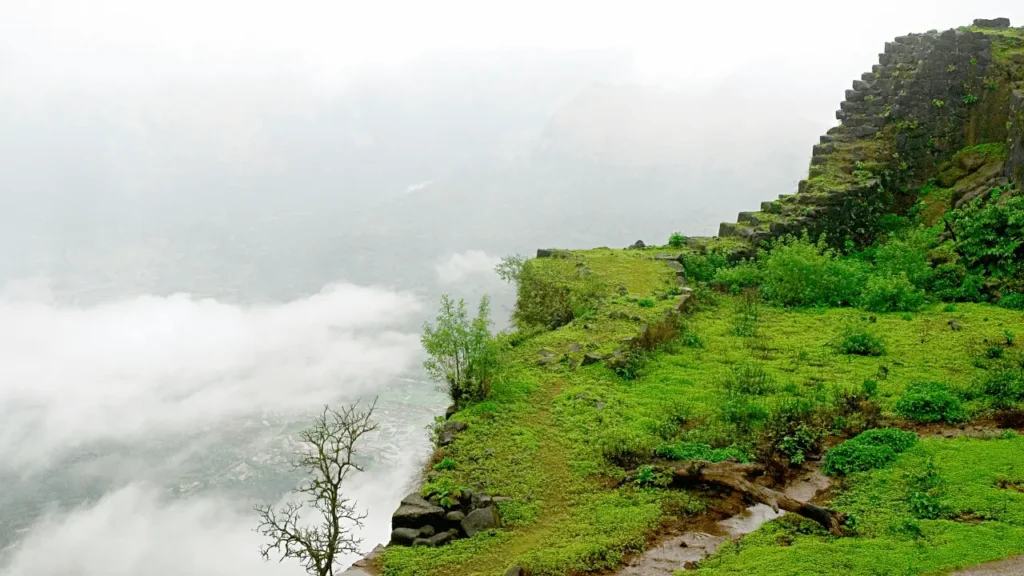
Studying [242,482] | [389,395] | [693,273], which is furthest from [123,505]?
[693,273]

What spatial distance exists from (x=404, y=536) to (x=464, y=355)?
15.6 feet

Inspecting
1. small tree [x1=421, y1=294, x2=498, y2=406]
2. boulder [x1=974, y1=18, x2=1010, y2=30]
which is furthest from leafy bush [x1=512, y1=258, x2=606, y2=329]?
boulder [x1=974, y1=18, x2=1010, y2=30]

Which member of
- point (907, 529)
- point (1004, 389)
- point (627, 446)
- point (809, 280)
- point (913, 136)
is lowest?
point (907, 529)

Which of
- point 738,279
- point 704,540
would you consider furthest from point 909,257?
point 704,540

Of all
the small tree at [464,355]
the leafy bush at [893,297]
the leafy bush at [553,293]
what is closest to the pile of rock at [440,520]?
the small tree at [464,355]

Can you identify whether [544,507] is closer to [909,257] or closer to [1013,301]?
[1013,301]

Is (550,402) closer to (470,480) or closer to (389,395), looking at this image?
(470,480)

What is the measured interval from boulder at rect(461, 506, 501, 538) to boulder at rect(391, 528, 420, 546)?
62 cm

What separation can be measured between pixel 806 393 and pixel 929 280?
28.5 feet

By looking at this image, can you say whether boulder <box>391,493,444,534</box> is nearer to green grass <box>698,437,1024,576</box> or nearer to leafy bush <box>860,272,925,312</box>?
green grass <box>698,437,1024,576</box>

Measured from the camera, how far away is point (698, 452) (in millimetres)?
10352

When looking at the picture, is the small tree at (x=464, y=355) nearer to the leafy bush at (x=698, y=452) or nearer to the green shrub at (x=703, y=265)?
the leafy bush at (x=698, y=452)

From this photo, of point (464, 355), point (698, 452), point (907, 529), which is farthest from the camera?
point (464, 355)

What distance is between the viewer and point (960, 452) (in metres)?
9.57
